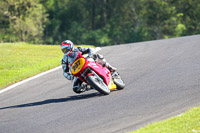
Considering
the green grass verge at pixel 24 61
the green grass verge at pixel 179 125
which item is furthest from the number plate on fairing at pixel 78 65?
the green grass verge at pixel 24 61

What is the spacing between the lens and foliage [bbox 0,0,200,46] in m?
51.2

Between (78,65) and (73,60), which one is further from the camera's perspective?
(73,60)

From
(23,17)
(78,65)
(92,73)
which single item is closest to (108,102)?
(92,73)

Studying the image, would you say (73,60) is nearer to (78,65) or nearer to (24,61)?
(78,65)

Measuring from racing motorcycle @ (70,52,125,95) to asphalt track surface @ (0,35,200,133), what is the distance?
30 cm

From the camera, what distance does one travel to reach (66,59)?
424 inches

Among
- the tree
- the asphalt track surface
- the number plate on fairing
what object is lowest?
the asphalt track surface

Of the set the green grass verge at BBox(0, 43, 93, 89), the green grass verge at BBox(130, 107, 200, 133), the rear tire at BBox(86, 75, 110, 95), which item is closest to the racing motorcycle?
the rear tire at BBox(86, 75, 110, 95)

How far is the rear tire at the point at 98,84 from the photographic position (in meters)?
10.1

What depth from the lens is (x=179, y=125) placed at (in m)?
6.66

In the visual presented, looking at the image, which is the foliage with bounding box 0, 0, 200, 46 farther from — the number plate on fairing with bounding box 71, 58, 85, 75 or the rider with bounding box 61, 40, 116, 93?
the number plate on fairing with bounding box 71, 58, 85, 75

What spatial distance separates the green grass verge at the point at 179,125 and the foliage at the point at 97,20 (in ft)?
145

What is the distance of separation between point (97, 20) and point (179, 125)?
189ft

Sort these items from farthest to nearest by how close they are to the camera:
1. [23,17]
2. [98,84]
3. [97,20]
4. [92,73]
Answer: [97,20]
[23,17]
[92,73]
[98,84]
